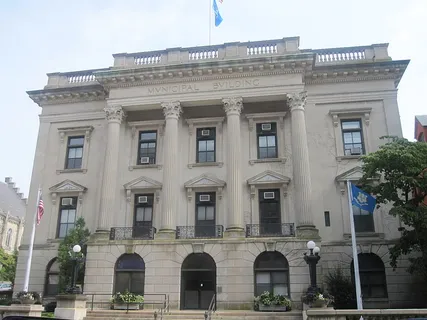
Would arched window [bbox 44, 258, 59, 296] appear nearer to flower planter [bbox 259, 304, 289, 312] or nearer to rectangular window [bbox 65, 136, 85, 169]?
rectangular window [bbox 65, 136, 85, 169]

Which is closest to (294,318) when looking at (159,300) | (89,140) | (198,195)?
(159,300)

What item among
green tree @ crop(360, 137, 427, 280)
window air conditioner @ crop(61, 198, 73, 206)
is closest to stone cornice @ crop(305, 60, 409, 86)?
green tree @ crop(360, 137, 427, 280)

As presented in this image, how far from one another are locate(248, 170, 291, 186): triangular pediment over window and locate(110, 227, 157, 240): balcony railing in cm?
672

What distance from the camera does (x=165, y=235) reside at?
24.1 m

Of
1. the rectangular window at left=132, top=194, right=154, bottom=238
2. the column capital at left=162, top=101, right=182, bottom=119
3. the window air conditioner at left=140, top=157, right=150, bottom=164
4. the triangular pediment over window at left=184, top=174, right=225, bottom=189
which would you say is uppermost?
the column capital at left=162, top=101, right=182, bottom=119

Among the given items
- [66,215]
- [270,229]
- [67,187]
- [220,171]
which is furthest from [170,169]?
[66,215]

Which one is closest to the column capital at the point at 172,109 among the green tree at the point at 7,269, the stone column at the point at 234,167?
the stone column at the point at 234,167

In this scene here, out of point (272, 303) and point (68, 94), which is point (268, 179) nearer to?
point (272, 303)

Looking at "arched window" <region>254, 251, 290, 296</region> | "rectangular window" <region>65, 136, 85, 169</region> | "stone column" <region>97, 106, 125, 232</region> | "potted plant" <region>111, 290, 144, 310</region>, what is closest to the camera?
"potted plant" <region>111, 290, 144, 310</region>

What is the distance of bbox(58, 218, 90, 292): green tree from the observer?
2483cm

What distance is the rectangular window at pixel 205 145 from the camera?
27422 mm

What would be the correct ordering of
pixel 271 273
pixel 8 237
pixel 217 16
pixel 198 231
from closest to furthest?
pixel 271 273, pixel 198 231, pixel 217 16, pixel 8 237

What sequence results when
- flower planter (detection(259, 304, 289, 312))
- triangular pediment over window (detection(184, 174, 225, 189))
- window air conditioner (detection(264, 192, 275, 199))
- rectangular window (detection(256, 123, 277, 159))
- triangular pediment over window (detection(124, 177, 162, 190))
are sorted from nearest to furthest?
1. flower planter (detection(259, 304, 289, 312))
2. window air conditioner (detection(264, 192, 275, 199))
3. triangular pediment over window (detection(184, 174, 225, 189))
4. triangular pediment over window (detection(124, 177, 162, 190))
5. rectangular window (detection(256, 123, 277, 159))

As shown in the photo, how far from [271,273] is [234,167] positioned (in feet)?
21.0
